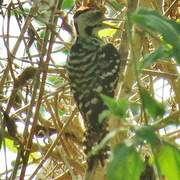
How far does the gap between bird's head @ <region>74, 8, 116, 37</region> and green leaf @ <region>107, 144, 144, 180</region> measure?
5.74 feet

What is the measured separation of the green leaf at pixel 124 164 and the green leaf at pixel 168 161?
23 mm

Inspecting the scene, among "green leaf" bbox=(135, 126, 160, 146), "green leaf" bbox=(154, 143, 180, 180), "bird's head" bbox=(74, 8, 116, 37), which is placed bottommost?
"green leaf" bbox=(154, 143, 180, 180)

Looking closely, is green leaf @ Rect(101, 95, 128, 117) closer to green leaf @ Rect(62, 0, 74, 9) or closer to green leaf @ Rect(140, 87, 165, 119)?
green leaf @ Rect(140, 87, 165, 119)

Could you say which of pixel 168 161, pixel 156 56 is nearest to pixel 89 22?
pixel 156 56

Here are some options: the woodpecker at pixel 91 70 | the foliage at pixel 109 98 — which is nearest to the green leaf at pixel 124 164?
the foliage at pixel 109 98

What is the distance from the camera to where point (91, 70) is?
2.39m

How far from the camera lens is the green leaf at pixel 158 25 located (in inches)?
23.8

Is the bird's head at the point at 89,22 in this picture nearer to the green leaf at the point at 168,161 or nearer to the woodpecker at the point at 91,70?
the woodpecker at the point at 91,70

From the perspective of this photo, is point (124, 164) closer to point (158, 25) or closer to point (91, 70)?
point (158, 25)

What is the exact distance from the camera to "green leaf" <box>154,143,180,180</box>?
580 mm

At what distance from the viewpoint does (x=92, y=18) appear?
8.17ft

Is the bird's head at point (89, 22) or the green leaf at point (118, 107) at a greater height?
the bird's head at point (89, 22)

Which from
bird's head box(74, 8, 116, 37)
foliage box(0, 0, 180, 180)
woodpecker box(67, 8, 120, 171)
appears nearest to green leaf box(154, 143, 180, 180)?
foliage box(0, 0, 180, 180)

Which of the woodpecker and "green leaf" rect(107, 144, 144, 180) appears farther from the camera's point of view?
the woodpecker
